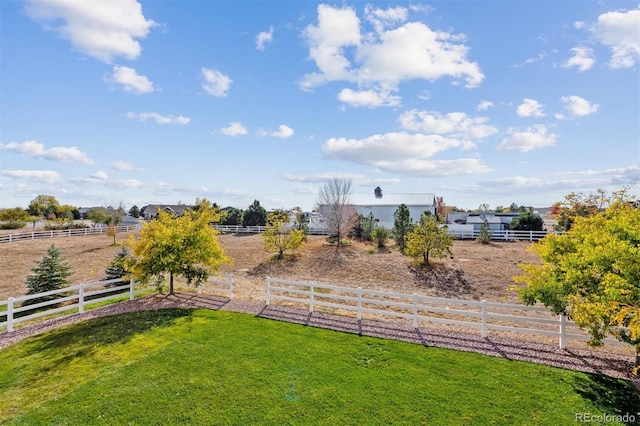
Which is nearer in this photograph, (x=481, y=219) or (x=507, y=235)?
(x=507, y=235)

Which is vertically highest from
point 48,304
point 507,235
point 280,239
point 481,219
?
point 481,219

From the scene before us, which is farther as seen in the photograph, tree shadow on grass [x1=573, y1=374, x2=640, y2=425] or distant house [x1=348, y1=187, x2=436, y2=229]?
distant house [x1=348, y1=187, x2=436, y2=229]

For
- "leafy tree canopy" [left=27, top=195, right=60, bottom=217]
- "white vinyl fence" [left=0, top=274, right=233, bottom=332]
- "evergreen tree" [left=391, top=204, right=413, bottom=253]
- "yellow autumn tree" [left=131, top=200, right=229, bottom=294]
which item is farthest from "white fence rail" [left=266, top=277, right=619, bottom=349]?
"leafy tree canopy" [left=27, top=195, right=60, bottom=217]

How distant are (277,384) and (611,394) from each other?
263 inches

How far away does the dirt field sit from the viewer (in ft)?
54.5

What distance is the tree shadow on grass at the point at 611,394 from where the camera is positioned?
19.2 feet

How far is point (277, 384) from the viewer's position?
22.0 feet

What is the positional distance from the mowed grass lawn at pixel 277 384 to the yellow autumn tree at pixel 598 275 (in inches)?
58.7

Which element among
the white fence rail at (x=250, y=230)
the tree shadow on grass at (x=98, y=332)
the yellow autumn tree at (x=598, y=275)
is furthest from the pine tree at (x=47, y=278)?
the white fence rail at (x=250, y=230)

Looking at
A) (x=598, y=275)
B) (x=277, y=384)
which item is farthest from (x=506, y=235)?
(x=277, y=384)

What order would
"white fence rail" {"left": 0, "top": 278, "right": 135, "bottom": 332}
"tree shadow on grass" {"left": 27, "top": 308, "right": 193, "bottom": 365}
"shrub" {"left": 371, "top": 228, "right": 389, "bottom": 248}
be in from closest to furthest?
"tree shadow on grass" {"left": 27, "top": 308, "right": 193, "bottom": 365} < "white fence rail" {"left": 0, "top": 278, "right": 135, "bottom": 332} < "shrub" {"left": 371, "top": 228, "right": 389, "bottom": 248}

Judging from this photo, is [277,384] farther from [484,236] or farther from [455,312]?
[484,236]

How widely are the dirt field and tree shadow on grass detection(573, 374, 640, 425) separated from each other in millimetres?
8571

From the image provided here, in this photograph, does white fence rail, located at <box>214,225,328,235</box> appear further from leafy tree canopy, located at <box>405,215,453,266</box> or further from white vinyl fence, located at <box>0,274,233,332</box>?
white vinyl fence, located at <box>0,274,233,332</box>
